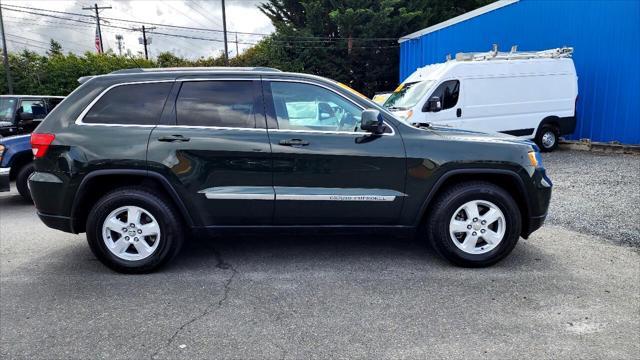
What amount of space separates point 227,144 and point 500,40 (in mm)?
14051

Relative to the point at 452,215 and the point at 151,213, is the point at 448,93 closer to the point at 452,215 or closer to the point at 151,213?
the point at 452,215

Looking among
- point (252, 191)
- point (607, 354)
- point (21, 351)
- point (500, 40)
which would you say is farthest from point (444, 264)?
point (500, 40)

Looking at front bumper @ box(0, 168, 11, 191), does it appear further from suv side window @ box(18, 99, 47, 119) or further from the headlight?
the headlight

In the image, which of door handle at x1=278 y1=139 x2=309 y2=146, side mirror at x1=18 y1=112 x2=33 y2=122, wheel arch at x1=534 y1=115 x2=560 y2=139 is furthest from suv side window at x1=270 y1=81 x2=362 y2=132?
wheel arch at x1=534 y1=115 x2=560 y2=139

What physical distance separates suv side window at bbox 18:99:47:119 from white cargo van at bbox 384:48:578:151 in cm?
771

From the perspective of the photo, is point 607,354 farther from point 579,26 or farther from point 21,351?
point 579,26

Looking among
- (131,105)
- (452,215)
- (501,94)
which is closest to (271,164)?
(131,105)

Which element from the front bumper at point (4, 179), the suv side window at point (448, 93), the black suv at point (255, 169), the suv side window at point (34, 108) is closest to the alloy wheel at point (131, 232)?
the black suv at point (255, 169)

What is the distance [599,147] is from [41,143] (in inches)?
509

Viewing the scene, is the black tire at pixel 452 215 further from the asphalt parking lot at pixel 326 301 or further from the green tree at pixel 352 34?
the green tree at pixel 352 34

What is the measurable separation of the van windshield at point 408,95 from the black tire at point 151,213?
754 cm

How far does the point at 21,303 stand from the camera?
3.69m

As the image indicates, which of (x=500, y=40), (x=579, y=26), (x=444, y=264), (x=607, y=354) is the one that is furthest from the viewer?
(x=500, y=40)

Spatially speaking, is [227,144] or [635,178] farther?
[635,178]
